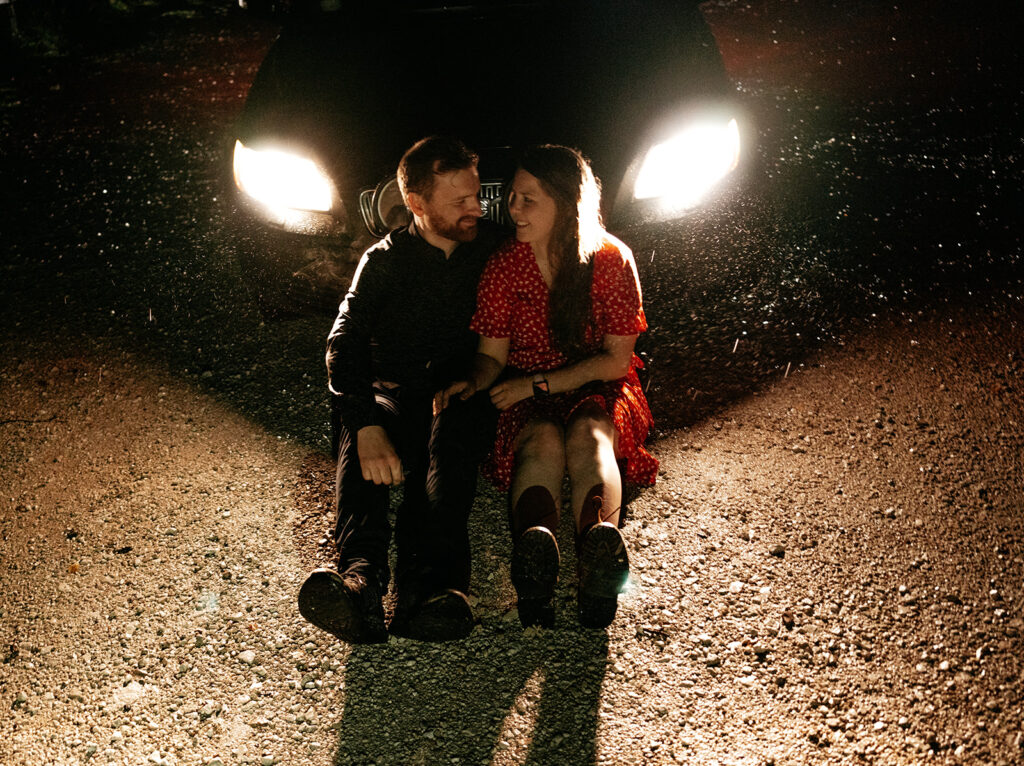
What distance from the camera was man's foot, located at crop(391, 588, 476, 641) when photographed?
7.61 ft

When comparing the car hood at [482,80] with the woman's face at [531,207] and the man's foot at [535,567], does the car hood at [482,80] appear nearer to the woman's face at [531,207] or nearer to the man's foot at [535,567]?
the woman's face at [531,207]

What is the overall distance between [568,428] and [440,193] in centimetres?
99

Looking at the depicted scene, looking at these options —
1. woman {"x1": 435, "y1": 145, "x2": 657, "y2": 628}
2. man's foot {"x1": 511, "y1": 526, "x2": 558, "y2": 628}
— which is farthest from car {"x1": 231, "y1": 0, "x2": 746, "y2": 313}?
man's foot {"x1": 511, "y1": 526, "x2": 558, "y2": 628}

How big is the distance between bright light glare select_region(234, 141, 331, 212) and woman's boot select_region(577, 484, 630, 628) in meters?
2.07

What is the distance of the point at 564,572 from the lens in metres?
2.87

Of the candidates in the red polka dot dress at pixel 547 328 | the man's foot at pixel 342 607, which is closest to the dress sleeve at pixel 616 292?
the red polka dot dress at pixel 547 328

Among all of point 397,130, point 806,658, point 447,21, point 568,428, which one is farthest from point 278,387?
point 806,658

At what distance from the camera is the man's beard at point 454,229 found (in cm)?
288

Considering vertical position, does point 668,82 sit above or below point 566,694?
above

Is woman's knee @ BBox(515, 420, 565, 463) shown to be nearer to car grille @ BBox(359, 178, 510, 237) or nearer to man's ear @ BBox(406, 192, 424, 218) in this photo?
man's ear @ BBox(406, 192, 424, 218)

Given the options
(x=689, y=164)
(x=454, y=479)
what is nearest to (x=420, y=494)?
(x=454, y=479)

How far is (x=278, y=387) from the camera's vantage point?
12.9 feet

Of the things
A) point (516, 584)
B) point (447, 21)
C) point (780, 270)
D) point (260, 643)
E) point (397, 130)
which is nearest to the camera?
point (516, 584)

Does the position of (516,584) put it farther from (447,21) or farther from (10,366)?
(10,366)
